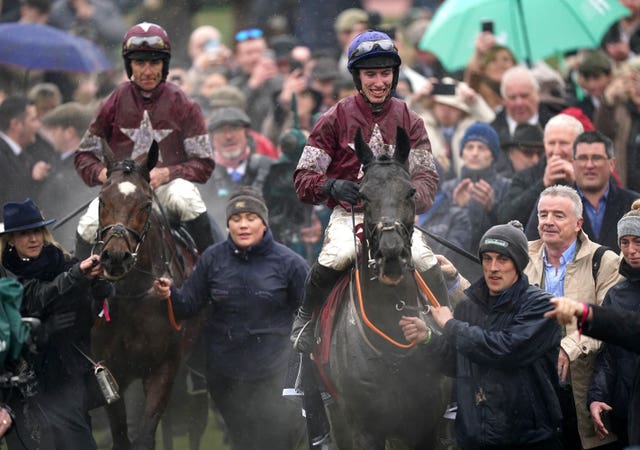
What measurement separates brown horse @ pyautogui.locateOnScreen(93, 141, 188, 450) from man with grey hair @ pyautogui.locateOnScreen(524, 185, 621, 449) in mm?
2783

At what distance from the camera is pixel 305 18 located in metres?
19.6

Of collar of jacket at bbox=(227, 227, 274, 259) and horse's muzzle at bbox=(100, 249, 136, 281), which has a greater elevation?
horse's muzzle at bbox=(100, 249, 136, 281)

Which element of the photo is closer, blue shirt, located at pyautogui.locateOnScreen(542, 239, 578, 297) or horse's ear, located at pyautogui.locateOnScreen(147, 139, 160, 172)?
blue shirt, located at pyautogui.locateOnScreen(542, 239, 578, 297)

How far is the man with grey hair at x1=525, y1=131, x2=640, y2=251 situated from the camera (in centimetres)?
1054

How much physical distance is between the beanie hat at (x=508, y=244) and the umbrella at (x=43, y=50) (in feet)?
32.0

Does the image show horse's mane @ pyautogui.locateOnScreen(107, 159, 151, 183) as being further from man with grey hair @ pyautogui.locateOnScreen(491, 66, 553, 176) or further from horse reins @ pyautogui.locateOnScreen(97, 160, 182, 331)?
man with grey hair @ pyautogui.locateOnScreen(491, 66, 553, 176)

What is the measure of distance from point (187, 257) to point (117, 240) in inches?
76.2

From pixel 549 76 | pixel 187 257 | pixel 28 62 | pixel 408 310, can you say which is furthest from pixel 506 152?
pixel 28 62

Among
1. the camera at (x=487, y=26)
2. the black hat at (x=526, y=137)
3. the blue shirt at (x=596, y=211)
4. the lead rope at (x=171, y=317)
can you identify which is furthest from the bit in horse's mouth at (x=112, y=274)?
the camera at (x=487, y=26)

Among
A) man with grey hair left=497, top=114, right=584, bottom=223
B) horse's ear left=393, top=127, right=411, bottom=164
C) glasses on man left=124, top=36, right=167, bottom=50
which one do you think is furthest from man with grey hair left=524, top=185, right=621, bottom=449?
glasses on man left=124, top=36, right=167, bottom=50

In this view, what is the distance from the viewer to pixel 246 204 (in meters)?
10.5

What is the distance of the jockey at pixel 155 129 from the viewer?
10.9 metres

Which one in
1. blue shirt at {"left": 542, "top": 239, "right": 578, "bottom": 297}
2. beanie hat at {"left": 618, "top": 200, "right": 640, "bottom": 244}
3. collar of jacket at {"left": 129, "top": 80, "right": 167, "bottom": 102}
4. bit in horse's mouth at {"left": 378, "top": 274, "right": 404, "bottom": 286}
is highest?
collar of jacket at {"left": 129, "top": 80, "right": 167, "bottom": 102}

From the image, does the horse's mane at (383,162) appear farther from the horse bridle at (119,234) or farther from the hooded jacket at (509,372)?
the horse bridle at (119,234)
